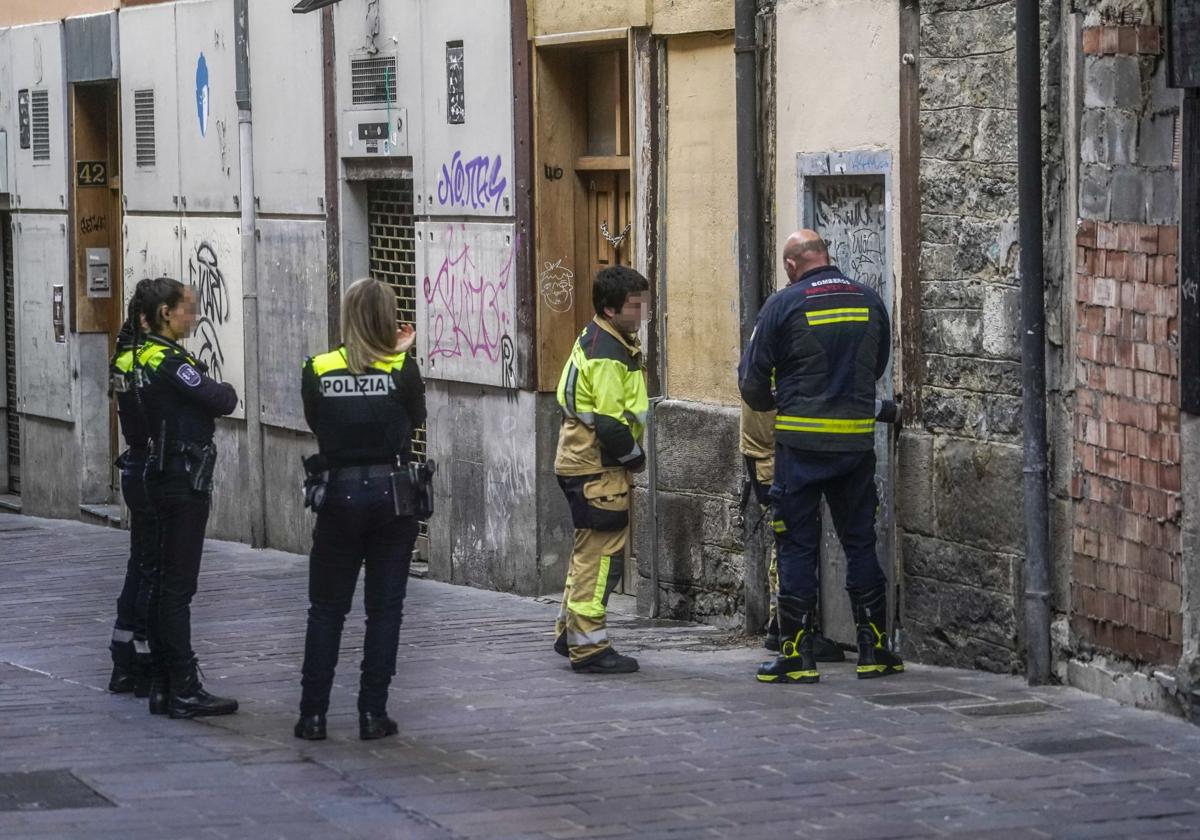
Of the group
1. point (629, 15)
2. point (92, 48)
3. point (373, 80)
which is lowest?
point (373, 80)

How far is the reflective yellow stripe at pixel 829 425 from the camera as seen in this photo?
9648mm

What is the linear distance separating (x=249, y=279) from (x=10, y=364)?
5937mm

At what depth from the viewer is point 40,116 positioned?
20281 mm

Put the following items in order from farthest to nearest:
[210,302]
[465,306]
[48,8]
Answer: [48,8]
[210,302]
[465,306]

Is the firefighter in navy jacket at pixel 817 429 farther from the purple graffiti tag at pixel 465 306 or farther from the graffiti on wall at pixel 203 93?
the graffiti on wall at pixel 203 93

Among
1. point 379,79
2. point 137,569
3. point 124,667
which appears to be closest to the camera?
point 137,569

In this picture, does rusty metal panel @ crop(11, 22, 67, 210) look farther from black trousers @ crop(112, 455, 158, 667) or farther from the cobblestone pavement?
black trousers @ crop(112, 455, 158, 667)

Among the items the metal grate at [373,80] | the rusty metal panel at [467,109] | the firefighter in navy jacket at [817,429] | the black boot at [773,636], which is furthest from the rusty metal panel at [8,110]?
the firefighter in navy jacket at [817,429]

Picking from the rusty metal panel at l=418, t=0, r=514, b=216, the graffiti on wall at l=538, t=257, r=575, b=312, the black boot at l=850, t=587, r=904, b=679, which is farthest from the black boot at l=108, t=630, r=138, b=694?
the rusty metal panel at l=418, t=0, r=514, b=216

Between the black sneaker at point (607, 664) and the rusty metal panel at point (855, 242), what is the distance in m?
1.07

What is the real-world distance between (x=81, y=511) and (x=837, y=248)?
10536 mm

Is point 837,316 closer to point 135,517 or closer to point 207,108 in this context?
point 135,517

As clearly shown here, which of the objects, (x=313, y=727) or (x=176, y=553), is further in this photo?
(x=176, y=553)

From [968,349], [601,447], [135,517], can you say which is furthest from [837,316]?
[135,517]
